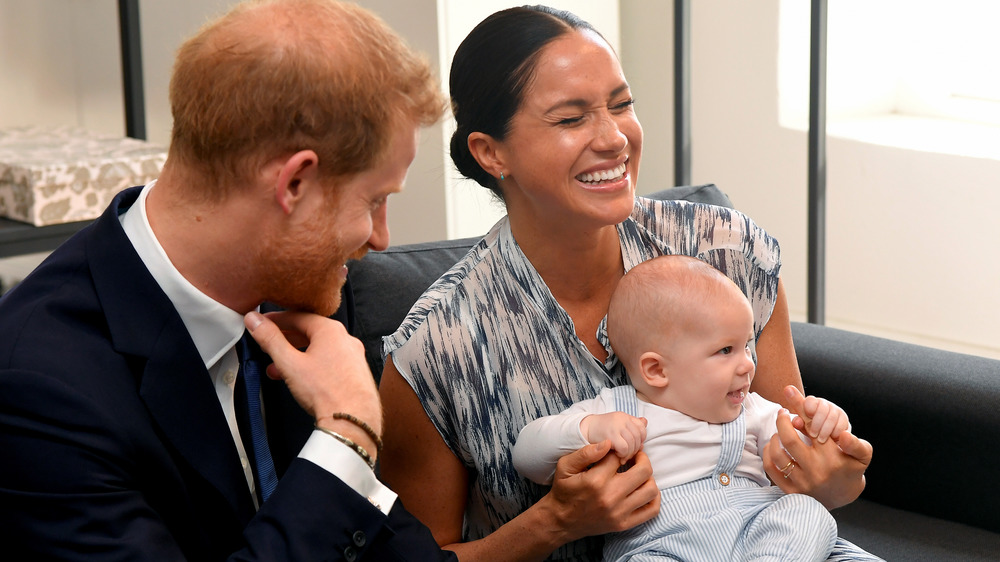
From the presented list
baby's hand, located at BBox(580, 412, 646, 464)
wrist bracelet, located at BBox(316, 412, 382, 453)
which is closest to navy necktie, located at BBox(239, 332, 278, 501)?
wrist bracelet, located at BBox(316, 412, 382, 453)

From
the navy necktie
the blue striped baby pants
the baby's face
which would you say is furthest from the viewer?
the baby's face

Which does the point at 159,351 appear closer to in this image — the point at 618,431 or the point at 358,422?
the point at 358,422

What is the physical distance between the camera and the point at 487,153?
1.74 metres

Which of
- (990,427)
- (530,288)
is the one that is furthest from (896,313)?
(530,288)

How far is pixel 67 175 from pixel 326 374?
177 cm

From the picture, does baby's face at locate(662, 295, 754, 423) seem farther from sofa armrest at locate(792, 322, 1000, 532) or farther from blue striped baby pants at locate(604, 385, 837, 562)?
sofa armrest at locate(792, 322, 1000, 532)

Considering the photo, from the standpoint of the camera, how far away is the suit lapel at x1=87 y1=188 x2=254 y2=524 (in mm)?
1201

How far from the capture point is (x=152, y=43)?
380cm

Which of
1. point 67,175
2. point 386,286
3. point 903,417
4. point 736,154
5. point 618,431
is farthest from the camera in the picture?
point 736,154

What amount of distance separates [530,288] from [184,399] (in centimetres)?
65

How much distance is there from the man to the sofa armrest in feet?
4.01

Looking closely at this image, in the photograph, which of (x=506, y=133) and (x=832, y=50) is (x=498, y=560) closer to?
(x=506, y=133)

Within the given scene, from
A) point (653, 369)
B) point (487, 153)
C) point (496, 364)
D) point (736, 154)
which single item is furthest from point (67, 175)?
point (736, 154)

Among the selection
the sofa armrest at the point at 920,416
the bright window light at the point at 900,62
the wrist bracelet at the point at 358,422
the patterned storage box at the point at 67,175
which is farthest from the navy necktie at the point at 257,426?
the bright window light at the point at 900,62
